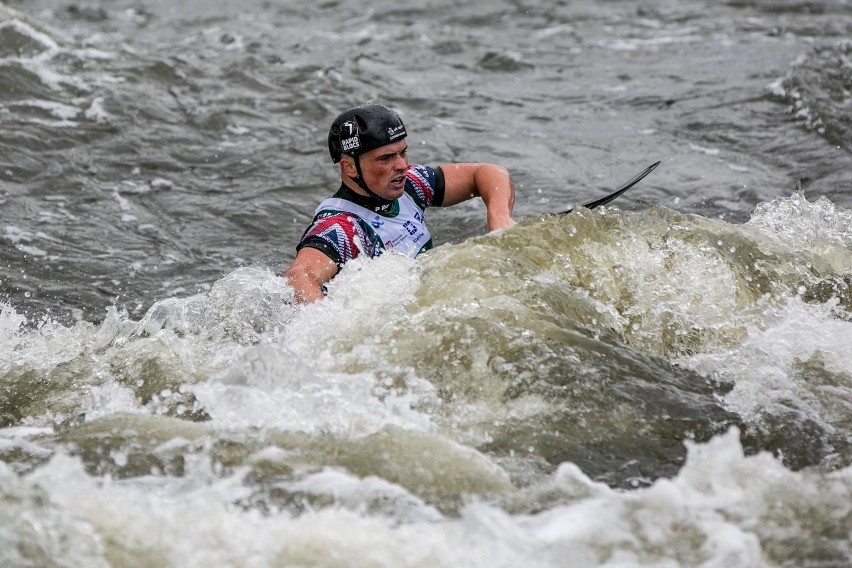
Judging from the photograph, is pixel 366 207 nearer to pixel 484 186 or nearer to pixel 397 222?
pixel 397 222

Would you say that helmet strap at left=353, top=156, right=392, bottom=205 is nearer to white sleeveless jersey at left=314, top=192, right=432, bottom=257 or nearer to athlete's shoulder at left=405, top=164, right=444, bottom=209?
white sleeveless jersey at left=314, top=192, right=432, bottom=257

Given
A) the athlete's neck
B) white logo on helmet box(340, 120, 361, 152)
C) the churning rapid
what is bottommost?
the churning rapid

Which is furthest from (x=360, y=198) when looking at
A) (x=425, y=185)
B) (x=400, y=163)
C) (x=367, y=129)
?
(x=425, y=185)

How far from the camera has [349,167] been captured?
5867 millimetres

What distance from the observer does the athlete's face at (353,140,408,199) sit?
228 inches

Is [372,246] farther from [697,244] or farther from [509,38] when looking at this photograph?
[509,38]

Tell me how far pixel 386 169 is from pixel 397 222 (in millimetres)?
374

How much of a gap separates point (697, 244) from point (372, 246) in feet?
5.72

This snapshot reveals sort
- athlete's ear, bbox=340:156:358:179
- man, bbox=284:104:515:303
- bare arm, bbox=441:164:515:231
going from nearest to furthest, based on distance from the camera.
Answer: man, bbox=284:104:515:303, athlete's ear, bbox=340:156:358:179, bare arm, bbox=441:164:515:231

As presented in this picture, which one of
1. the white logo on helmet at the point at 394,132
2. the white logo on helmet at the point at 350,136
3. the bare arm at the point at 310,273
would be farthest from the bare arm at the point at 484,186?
the bare arm at the point at 310,273

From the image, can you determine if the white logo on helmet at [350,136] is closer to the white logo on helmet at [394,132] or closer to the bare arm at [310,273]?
the white logo on helmet at [394,132]

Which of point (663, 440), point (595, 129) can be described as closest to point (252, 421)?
point (663, 440)

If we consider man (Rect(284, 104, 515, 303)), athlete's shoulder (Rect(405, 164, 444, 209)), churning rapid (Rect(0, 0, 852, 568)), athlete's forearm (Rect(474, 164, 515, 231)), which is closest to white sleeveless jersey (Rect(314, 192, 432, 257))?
man (Rect(284, 104, 515, 303))

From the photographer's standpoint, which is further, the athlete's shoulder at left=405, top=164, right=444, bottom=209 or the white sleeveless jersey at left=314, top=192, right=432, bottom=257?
the athlete's shoulder at left=405, top=164, right=444, bottom=209
